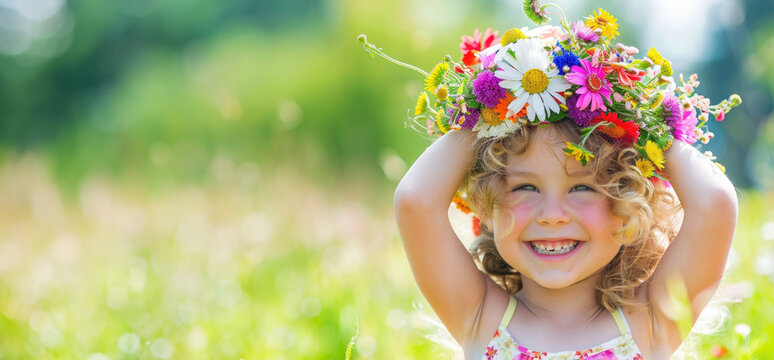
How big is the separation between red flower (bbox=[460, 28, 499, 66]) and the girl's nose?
418 mm

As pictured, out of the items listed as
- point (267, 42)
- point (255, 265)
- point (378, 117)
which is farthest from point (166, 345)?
point (267, 42)

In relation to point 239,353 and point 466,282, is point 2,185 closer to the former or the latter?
point 239,353

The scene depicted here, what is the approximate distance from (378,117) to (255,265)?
7688mm

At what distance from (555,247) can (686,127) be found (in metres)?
0.45

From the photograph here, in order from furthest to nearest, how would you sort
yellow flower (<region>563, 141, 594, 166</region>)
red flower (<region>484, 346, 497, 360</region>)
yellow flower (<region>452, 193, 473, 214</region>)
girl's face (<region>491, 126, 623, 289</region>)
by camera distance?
yellow flower (<region>452, 193, 473, 214</region>) → red flower (<region>484, 346, 497, 360</region>) → girl's face (<region>491, 126, 623, 289</region>) → yellow flower (<region>563, 141, 594, 166</region>)

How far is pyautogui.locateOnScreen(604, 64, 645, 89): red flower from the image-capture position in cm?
182

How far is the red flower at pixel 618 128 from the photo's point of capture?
6.13 feet

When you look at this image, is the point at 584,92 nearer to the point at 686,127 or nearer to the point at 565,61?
the point at 565,61

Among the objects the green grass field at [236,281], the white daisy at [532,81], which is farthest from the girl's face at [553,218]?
the green grass field at [236,281]

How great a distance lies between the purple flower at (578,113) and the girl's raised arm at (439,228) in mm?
271

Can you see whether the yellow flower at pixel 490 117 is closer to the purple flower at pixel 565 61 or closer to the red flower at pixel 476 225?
the purple flower at pixel 565 61

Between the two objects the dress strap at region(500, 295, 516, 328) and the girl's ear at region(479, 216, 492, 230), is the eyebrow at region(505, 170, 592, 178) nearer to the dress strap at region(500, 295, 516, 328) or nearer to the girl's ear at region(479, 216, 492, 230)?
the girl's ear at region(479, 216, 492, 230)

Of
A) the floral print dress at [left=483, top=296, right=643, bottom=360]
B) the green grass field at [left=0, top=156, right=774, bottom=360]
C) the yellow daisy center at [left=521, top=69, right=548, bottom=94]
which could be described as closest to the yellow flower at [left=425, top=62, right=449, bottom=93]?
the yellow daisy center at [left=521, top=69, right=548, bottom=94]

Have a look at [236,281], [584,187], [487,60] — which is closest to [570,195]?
[584,187]
